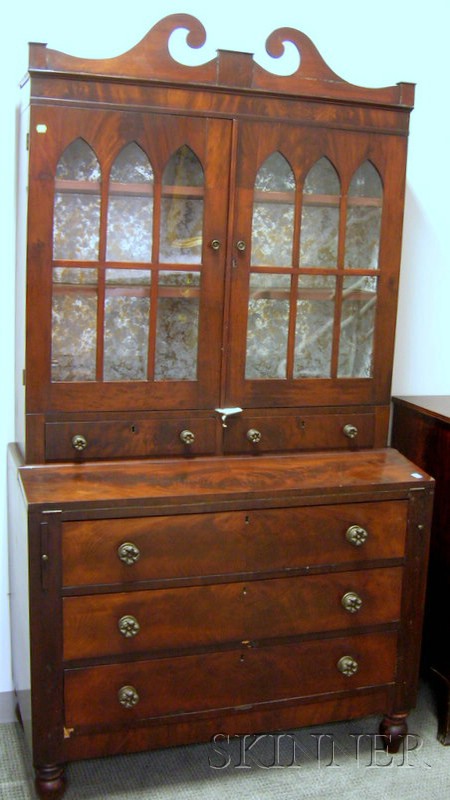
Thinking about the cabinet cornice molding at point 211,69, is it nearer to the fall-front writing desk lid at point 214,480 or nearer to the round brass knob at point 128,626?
the fall-front writing desk lid at point 214,480

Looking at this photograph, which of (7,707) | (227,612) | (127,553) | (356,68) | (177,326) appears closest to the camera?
(127,553)

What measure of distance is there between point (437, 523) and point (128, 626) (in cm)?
97

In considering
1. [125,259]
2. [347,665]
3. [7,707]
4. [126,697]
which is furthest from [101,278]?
[7,707]

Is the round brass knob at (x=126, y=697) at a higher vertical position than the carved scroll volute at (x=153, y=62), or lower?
lower

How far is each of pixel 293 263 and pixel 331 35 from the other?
Result: 0.77m

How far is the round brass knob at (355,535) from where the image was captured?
2.14 m

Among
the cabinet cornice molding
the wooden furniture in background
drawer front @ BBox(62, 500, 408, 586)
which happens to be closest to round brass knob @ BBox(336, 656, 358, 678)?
drawer front @ BBox(62, 500, 408, 586)

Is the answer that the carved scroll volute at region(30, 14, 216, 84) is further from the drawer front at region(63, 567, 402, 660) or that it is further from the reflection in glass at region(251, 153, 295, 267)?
the drawer front at region(63, 567, 402, 660)

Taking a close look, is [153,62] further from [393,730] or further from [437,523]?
[393,730]

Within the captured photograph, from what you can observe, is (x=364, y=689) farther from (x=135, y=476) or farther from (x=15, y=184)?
(x=15, y=184)

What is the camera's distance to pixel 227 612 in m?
2.07

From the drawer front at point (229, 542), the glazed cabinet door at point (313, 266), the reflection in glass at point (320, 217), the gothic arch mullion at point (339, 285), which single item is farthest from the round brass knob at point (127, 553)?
the reflection in glass at point (320, 217)

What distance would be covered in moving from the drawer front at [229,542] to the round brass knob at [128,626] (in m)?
0.09

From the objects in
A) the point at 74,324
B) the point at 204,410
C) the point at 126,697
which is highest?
the point at 74,324
